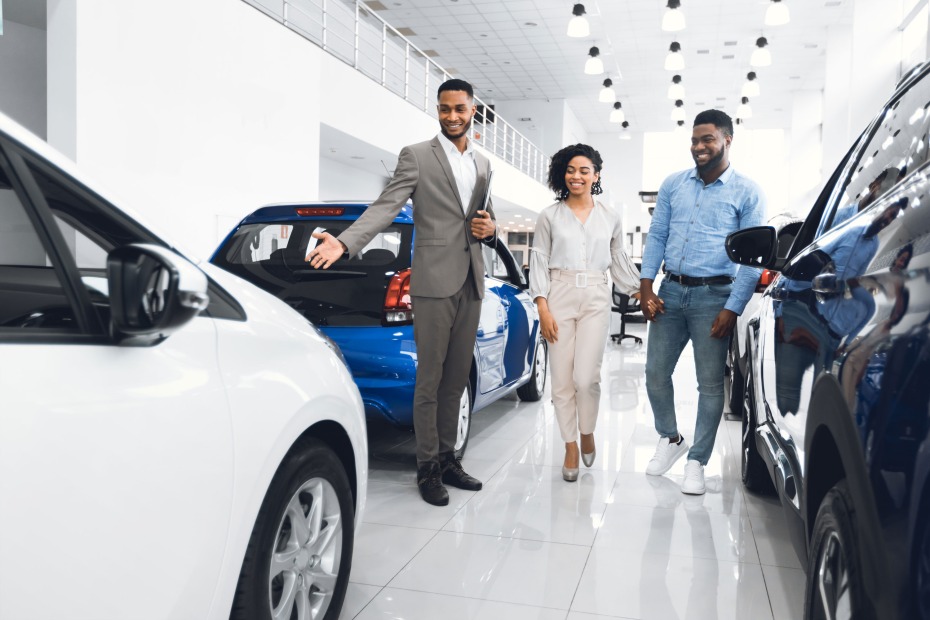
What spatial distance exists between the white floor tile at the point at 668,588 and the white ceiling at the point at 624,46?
12110mm

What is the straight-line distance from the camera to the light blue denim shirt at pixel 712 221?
11.3ft

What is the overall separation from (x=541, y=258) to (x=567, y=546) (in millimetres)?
1375

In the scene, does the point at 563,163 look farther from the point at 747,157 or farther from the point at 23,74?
the point at 747,157

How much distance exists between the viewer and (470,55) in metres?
16.5

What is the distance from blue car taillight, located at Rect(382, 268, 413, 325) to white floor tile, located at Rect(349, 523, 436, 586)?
0.86 metres

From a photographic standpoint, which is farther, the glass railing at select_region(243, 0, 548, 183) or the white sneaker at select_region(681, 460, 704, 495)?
the glass railing at select_region(243, 0, 548, 183)

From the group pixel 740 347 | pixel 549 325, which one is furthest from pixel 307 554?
pixel 740 347

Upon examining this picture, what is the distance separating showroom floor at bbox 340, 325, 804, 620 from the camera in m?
A: 2.33

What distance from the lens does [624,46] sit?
15.5m

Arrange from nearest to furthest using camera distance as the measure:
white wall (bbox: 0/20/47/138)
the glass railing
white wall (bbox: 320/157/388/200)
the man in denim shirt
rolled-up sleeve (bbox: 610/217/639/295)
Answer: the man in denim shirt < rolled-up sleeve (bbox: 610/217/639/295) < white wall (bbox: 0/20/47/138) < the glass railing < white wall (bbox: 320/157/388/200)

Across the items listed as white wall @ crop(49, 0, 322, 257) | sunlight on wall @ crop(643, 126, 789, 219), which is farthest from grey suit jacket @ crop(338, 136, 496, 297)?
sunlight on wall @ crop(643, 126, 789, 219)

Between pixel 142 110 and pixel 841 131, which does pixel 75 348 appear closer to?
pixel 142 110

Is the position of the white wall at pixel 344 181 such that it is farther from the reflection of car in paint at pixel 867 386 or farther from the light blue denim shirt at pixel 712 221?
the reflection of car in paint at pixel 867 386

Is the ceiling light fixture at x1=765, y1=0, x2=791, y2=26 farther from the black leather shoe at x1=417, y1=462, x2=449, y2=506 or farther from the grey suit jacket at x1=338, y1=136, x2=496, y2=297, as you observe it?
the black leather shoe at x1=417, y1=462, x2=449, y2=506
